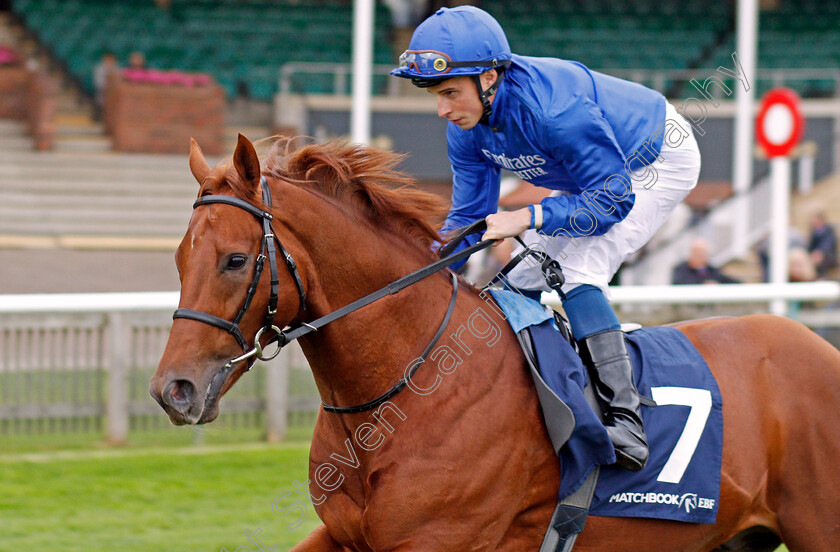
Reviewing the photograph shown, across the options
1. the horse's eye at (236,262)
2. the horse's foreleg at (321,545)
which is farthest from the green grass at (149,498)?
the horse's eye at (236,262)

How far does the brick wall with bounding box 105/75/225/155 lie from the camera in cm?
1248

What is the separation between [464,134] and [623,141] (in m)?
0.46

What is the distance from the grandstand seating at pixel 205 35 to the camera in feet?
46.1

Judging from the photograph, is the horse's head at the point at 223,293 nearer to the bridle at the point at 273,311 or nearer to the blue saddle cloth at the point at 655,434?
the bridle at the point at 273,311

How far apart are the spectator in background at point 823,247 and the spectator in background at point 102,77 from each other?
29.0 ft

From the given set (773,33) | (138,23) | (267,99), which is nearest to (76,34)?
(138,23)

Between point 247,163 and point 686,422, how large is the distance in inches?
56.4

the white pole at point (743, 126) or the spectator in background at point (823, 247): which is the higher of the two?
the white pole at point (743, 126)

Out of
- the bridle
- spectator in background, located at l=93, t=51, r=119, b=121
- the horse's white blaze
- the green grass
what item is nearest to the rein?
the bridle

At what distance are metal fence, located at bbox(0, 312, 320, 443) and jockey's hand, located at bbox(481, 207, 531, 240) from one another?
318 cm

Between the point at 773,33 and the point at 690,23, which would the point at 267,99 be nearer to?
the point at 690,23

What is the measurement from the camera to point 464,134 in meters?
2.86

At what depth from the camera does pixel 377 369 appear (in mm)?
2457

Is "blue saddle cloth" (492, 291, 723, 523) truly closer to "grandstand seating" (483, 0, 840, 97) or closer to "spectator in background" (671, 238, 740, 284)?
"spectator in background" (671, 238, 740, 284)
